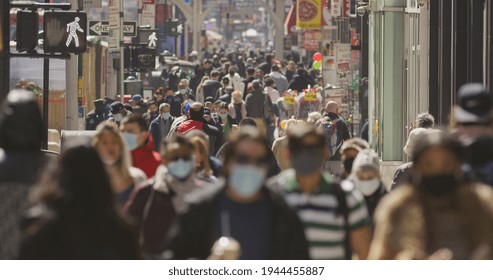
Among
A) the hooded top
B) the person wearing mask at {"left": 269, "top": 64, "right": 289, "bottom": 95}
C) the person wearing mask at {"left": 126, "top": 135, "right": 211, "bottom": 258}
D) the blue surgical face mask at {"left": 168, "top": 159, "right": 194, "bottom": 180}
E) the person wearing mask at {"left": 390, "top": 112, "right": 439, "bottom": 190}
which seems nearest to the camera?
the hooded top

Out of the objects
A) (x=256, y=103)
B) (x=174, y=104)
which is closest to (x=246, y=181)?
(x=256, y=103)

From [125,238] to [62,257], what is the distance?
0.29 metres

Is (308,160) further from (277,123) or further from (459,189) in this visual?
(277,123)

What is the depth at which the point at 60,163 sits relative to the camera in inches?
304

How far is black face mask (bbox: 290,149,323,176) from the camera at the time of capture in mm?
9414

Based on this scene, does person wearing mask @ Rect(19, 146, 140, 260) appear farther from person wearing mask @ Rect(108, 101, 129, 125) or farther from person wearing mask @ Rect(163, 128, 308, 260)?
person wearing mask @ Rect(108, 101, 129, 125)

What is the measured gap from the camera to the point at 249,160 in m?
8.77

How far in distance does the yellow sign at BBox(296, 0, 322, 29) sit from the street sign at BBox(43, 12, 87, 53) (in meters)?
33.6

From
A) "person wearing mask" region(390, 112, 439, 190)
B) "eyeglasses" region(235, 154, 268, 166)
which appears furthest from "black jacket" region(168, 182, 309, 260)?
"person wearing mask" region(390, 112, 439, 190)

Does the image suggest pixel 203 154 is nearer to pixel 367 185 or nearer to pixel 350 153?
pixel 350 153

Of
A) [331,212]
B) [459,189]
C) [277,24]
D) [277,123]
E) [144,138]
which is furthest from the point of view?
[277,24]

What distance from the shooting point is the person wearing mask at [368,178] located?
11406mm

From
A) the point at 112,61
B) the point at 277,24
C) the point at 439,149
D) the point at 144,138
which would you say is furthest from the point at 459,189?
the point at 277,24

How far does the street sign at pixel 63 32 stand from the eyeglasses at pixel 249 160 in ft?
38.8
